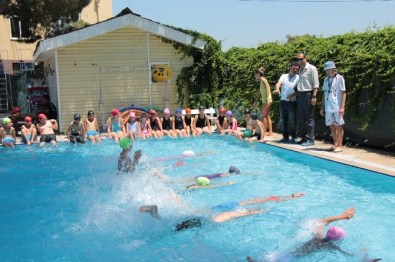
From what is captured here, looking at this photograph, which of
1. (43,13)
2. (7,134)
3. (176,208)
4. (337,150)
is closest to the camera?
(176,208)

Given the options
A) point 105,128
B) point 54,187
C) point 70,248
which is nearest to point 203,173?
point 54,187

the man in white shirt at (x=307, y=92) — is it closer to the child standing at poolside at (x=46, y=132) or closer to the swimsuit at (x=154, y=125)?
the swimsuit at (x=154, y=125)

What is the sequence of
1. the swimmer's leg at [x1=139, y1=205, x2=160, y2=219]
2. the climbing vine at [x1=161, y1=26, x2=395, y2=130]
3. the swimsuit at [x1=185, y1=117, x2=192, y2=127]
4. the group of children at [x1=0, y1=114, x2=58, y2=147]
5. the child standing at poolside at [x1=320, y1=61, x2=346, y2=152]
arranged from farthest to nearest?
the swimsuit at [x1=185, y1=117, x2=192, y2=127] < the group of children at [x1=0, y1=114, x2=58, y2=147] < the climbing vine at [x1=161, y1=26, x2=395, y2=130] < the child standing at poolside at [x1=320, y1=61, x2=346, y2=152] < the swimmer's leg at [x1=139, y1=205, x2=160, y2=219]

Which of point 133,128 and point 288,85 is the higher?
point 288,85

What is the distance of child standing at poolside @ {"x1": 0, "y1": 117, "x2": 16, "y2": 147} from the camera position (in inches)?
515

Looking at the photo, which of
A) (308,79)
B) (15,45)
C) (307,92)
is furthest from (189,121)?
(15,45)

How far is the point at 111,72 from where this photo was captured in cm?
1686

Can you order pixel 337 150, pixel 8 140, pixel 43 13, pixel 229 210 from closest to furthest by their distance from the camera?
pixel 229 210 → pixel 337 150 → pixel 8 140 → pixel 43 13

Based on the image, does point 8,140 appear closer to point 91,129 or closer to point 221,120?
point 91,129

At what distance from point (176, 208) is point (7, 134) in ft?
28.9

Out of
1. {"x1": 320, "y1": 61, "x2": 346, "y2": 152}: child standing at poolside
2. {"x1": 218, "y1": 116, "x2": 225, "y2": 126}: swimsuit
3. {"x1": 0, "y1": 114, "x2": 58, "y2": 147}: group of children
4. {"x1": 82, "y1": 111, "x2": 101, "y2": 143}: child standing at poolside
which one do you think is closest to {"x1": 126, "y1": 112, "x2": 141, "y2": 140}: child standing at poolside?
{"x1": 82, "y1": 111, "x2": 101, "y2": 143}: child standing at poolside

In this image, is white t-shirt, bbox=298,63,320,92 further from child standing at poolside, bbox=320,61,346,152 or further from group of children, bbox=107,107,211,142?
group of children, bbox=107,107,211,142

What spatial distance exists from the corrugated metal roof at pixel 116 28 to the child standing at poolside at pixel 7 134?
332 centimetres

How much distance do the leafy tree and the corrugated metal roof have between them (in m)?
8.49
